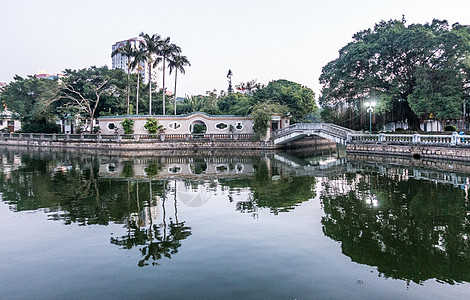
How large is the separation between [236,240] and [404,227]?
442 centimetres

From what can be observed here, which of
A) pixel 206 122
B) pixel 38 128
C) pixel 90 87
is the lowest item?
pixel 206 122

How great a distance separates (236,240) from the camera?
8.03 metres

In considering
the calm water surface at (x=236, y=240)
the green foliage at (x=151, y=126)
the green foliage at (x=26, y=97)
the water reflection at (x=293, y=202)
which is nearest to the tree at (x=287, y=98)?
the green foliage at (x=151, y=126)

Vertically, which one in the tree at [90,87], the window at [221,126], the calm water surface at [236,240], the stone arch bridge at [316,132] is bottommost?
the calm water surface at [236,240]

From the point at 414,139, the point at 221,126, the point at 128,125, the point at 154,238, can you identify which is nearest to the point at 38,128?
the point at 128,125

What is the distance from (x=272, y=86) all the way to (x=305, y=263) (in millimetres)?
33982

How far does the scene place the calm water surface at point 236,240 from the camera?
18.9 ft

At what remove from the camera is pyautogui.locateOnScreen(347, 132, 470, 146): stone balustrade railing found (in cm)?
2111

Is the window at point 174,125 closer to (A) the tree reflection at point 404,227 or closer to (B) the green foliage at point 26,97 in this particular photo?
(B) the green foliage at point 26,97

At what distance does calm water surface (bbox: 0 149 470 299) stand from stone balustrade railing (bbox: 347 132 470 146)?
6.91 meters

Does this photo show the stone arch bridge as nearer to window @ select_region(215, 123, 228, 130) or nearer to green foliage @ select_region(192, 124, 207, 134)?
window @ select_region(215, 123, 228, 130)

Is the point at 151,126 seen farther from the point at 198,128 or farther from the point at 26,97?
the point at 26,97

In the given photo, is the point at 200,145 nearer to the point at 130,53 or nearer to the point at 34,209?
the point at 130,53

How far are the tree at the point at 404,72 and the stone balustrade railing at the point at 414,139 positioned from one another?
12.8 feet
